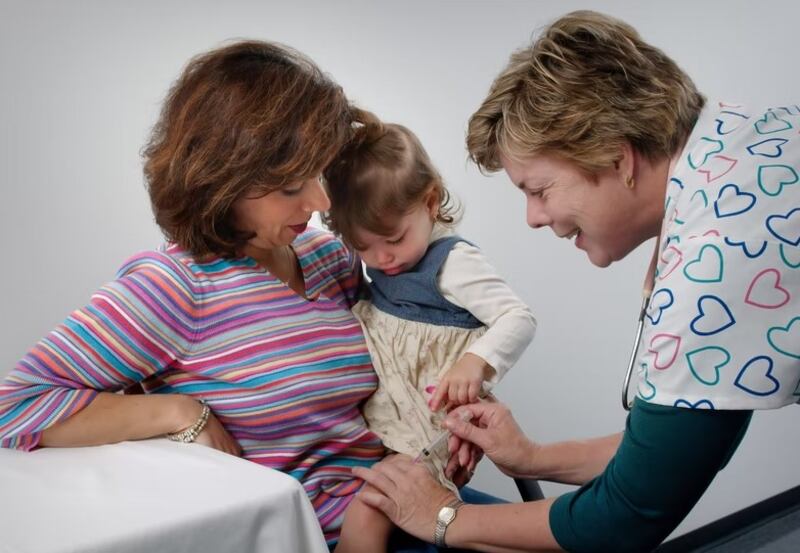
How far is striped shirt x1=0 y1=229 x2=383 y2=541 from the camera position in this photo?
121 centimetres

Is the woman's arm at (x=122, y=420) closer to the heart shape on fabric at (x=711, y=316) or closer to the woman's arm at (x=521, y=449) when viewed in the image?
the woman's arm at (x=521, y=449)

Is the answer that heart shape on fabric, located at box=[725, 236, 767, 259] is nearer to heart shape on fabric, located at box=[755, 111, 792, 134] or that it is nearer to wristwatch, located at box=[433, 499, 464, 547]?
heart shape on fabric, located at box=[755, 111, 792, 134]

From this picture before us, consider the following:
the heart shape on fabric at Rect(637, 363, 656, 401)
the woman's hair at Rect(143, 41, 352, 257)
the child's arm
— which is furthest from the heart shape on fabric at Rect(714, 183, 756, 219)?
the woman's hair at Rect(143, 41, 352, 257)

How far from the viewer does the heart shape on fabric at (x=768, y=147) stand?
3.51 ft

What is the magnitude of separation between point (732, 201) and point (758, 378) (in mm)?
228

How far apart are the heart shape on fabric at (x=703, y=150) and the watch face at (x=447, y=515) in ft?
2.22

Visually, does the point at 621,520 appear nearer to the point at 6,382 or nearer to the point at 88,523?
the point at 88,523

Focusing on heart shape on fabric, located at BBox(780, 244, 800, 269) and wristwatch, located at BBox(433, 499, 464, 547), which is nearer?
heart shape on fabric, located at BBox(780, 244, 800, 269)

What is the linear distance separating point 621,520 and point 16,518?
2.64 feet

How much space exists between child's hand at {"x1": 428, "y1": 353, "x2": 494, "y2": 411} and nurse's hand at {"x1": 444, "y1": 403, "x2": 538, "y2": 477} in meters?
0.07

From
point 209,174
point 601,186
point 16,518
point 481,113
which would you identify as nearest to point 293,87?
point 209,174

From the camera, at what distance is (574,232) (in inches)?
55.3

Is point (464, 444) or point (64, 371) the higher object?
point (64, 371)

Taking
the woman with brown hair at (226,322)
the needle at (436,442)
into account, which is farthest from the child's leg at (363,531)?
the needle at (436,442)
